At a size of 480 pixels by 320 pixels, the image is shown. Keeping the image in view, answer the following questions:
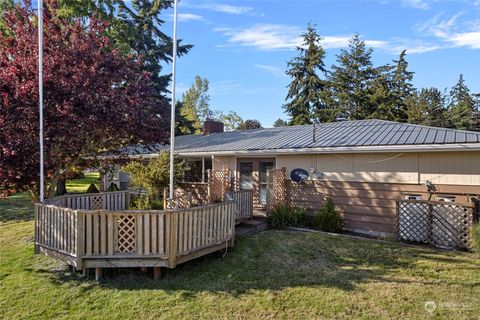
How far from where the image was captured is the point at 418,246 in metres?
8.13

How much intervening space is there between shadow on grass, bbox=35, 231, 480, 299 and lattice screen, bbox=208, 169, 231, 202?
387cm

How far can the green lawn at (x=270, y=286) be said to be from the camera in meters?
5.10

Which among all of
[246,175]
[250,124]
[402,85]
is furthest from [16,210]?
[402,85]

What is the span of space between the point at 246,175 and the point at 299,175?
263 cm

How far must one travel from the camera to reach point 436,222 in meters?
8.10

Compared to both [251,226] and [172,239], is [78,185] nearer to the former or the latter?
[251,226]

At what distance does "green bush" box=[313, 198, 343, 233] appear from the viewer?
977 cm

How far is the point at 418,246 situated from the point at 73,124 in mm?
9055

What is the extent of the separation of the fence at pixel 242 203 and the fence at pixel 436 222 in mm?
4214

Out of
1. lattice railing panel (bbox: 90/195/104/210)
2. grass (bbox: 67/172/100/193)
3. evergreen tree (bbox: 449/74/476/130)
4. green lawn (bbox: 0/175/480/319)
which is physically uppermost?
evergreen tree (bbox: 449/74/476/130)

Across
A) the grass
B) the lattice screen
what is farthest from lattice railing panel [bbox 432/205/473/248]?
the grass

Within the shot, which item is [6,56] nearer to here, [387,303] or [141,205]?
[141,205]

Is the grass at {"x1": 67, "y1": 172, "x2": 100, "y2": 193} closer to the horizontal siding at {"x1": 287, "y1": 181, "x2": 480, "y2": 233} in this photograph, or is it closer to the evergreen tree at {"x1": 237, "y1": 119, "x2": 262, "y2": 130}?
the horizontal siding at {"x1": 287, "y1": 181, "x2": 480, "y2": 233}

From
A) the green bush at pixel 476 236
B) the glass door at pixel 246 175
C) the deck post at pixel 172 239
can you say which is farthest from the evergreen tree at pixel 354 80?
the deck post at pixel 172 239
